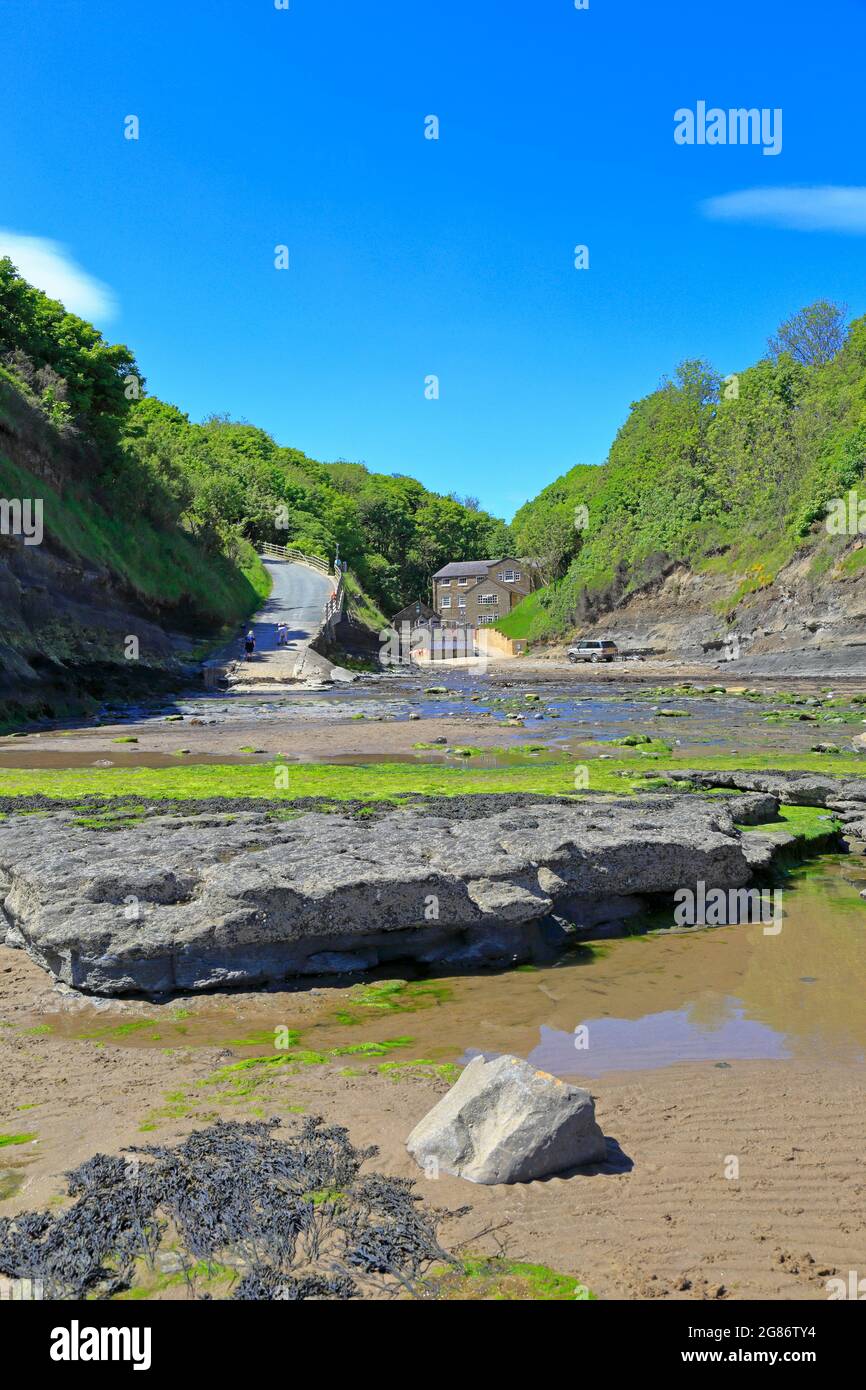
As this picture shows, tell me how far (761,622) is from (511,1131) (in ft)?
183

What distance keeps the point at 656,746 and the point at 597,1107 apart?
50.0 feet

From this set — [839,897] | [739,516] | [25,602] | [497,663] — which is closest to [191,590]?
[25,602]

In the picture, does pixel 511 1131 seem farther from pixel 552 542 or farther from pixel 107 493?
pixel 552 542

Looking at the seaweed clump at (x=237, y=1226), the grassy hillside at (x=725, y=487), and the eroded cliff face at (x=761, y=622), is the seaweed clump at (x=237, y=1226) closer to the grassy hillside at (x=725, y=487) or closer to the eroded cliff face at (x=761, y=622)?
the eroded cliff face at (x=761, y=622)

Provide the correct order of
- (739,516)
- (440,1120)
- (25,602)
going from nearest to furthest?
1. (440,1120)
2. (25,602)
3. (739,516)

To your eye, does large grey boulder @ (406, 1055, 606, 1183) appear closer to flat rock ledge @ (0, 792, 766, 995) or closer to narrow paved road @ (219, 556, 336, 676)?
flat rock ledge @ (0, 792, 766, 995)

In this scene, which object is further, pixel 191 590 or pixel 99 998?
pixel 191 590

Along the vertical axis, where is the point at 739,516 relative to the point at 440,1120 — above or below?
above

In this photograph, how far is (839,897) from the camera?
9.33m

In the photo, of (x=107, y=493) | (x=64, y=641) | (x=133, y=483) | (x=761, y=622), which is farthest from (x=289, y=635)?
(x=761, y=622)

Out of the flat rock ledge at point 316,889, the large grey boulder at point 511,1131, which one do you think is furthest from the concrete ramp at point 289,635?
the large grey boulder at point 511,1131

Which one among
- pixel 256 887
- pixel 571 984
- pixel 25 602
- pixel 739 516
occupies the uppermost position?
pixel 739 516
